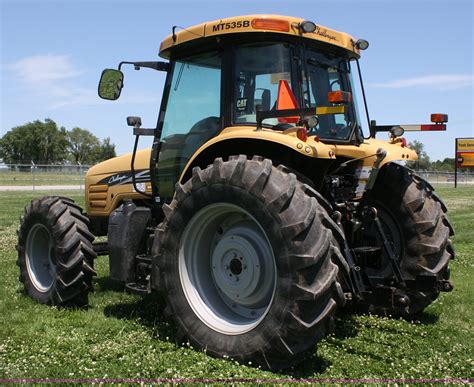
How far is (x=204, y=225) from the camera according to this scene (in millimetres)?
4957

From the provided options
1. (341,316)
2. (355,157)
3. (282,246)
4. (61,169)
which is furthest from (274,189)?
(61,169)

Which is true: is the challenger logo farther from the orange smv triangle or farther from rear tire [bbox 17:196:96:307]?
the orange smv triangle

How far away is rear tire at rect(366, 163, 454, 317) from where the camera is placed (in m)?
5.61

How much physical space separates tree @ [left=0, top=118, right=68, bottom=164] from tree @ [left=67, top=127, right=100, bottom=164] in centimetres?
893

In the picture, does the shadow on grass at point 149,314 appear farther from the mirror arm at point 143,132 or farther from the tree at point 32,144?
the tree at point 32,144

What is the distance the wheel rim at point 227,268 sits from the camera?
4590 millimetres

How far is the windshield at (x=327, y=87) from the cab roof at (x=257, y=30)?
165 millimetres

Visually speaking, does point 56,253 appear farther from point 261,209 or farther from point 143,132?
point 261,209

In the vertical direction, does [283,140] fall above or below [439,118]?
below

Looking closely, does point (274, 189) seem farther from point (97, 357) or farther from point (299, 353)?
point (97, 357)

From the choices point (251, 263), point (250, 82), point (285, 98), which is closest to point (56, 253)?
point (251, 263)

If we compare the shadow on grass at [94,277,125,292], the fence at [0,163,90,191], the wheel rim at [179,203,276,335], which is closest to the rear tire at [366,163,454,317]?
the wheel rim at [179,203,276,335]

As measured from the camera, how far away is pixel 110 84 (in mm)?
6203

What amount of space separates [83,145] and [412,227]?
106399mm
